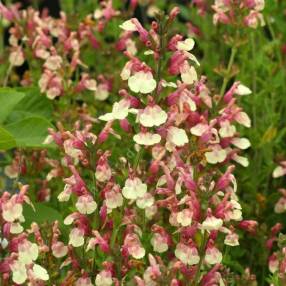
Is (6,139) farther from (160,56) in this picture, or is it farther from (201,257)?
(201,257)

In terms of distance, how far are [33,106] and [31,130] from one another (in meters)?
0.37

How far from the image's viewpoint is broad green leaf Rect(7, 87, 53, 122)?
10.3 feet

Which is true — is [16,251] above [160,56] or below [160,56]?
below

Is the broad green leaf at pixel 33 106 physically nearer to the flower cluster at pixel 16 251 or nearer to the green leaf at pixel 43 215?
the green leaf at pixel 43 215

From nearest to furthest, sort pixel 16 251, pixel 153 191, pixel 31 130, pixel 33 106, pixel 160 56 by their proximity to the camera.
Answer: pixel 16 251 < pixel 160 56 < pixel 153 191 < pixel 31 130 < pixel 33 106

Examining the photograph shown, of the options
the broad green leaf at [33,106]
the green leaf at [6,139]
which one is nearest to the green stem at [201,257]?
the green leaf at [6,139]

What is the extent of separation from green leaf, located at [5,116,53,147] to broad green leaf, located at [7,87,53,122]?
0.89ft

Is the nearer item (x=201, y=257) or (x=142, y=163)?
(x=201, y=257)

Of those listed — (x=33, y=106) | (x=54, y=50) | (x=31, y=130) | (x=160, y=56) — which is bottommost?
(x=33, y=106)

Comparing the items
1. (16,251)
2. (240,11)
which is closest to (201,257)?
(16,251)

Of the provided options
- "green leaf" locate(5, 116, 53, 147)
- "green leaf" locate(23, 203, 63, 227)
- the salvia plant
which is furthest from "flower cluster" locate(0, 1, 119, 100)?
"green leaf" locate(23, 203, 63, 227)

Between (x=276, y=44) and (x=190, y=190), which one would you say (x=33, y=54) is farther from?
(x=190, y=190)

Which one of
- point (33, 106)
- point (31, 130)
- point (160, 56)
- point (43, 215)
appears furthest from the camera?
point (33, 106)

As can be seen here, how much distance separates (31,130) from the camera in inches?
111
